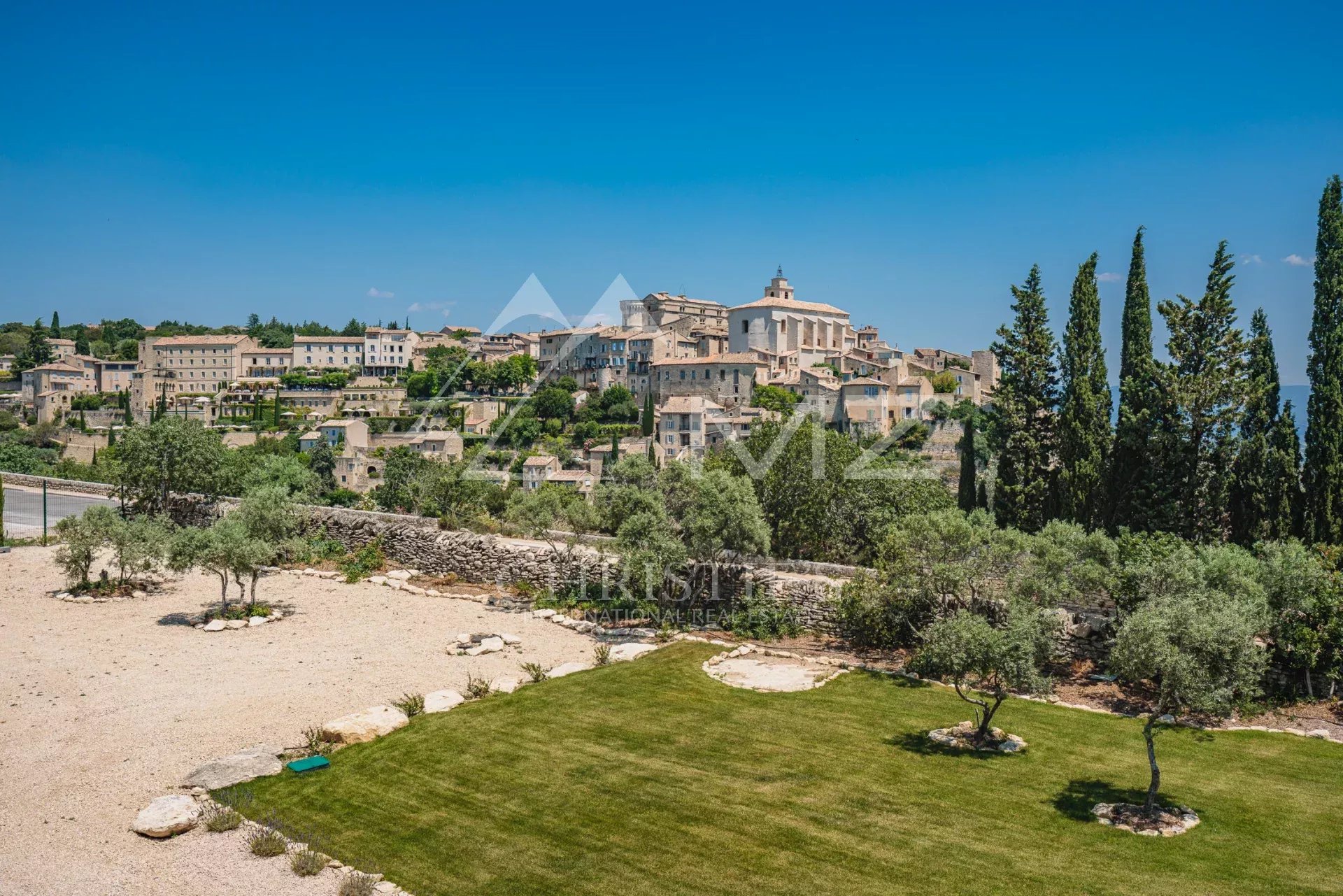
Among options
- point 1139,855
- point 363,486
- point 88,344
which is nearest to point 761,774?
point 1139,855

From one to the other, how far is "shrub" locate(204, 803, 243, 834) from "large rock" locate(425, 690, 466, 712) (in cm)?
413

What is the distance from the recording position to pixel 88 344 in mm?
150125

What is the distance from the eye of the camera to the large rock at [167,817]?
10352 mm

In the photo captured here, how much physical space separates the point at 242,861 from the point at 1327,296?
76.8 ft

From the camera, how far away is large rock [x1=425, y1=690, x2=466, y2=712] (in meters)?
14.9

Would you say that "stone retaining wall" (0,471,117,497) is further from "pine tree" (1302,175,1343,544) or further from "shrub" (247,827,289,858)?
"pine tree" (1302,175,1343,544)

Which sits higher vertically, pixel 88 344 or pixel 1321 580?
pixel 88 344

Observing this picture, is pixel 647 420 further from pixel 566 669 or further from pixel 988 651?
pixel 988 651

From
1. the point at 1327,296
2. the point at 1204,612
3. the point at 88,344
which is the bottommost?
the point at 1204,612

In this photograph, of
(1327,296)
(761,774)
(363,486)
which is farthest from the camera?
(363,486)

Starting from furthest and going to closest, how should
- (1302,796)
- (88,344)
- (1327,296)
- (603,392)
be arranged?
1. (88,344)
2. (603,392)
3. (1327,296)
4. (1302,796)

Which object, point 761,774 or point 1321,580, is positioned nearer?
point 761,774

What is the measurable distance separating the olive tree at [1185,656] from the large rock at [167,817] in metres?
11.2

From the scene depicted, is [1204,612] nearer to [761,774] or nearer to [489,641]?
[761,774]
